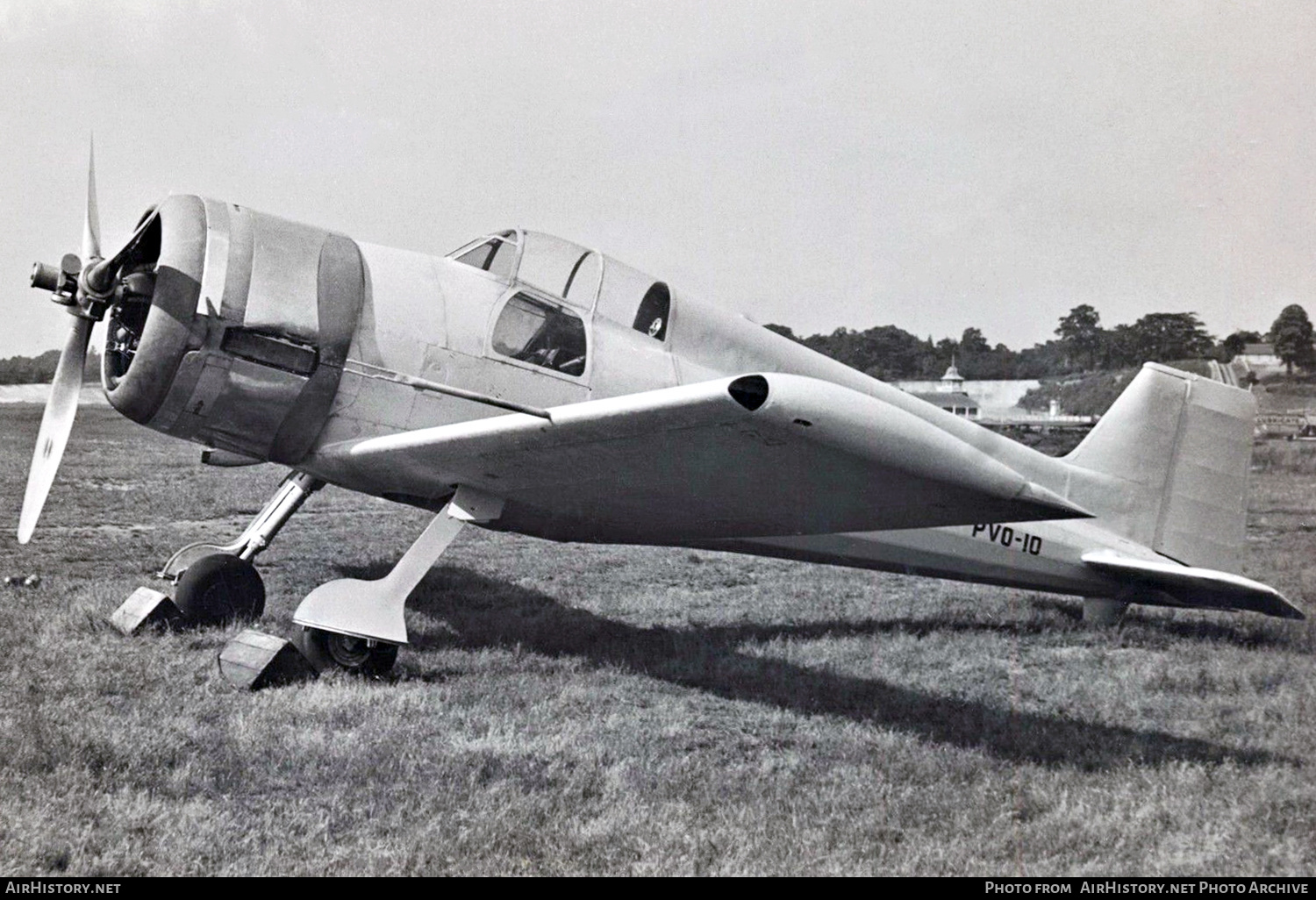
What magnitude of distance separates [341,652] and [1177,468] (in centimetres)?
537

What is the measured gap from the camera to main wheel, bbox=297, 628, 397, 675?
4.78m

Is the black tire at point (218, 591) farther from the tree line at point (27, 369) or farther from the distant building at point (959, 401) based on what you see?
the distant building at point (959, 401)

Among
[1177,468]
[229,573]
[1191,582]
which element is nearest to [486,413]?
[229,573]

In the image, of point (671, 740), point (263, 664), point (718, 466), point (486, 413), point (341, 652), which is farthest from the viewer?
point (486, 413)

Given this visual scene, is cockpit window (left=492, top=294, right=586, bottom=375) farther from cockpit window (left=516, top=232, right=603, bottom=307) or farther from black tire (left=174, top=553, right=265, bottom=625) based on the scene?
black tire (left=174, top=553, right=265, bottom=625)

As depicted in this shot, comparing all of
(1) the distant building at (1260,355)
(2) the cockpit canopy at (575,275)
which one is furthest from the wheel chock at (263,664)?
(1) the distant building at (1260,355)

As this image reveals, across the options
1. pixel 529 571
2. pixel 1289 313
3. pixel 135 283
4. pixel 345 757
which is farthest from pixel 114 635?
pixel 1289 313

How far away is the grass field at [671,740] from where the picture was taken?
117 inches

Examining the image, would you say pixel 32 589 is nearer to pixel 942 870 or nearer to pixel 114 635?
pixel 114 635

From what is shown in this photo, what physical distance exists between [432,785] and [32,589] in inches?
179

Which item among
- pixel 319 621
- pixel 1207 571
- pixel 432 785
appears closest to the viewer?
pixel 432 785

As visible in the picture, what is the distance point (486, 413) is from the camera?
5168 millimetres

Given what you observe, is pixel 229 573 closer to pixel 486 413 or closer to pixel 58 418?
pixel 58 418

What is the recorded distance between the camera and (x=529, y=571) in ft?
28.0
